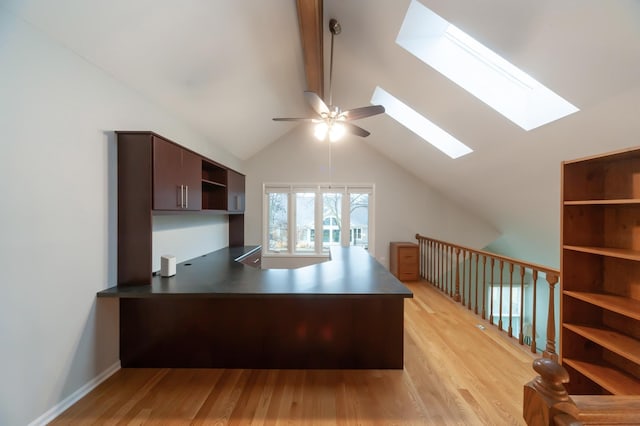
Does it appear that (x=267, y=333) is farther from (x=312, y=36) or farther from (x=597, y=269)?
(x=312, y=36)

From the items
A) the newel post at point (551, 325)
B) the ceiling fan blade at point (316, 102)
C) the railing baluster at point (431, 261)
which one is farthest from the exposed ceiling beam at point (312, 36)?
the railing baluster at point (431, 261)

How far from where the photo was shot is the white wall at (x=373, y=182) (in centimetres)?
562

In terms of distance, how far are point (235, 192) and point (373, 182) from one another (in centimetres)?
291

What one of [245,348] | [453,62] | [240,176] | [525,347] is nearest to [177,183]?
[245,348]

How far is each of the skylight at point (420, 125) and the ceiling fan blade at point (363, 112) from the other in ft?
4.03

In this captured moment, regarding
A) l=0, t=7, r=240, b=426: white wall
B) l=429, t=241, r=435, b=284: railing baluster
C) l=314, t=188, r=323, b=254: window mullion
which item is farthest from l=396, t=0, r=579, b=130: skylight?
l=314, t=188, r=323, b=254: window mullion

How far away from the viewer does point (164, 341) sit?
224 centimetres

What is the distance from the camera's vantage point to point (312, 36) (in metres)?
2.52

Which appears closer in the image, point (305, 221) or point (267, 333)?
point (267, 333)

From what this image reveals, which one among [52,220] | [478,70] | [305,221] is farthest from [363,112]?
[305,221]

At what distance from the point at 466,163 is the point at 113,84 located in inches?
163

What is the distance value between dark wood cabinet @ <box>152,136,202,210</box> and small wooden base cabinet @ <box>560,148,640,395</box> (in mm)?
3053

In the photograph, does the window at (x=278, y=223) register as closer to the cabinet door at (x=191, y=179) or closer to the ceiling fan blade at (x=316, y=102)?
the cabinet door at (x=191, y=179)

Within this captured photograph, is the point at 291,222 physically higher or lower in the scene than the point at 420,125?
lower
